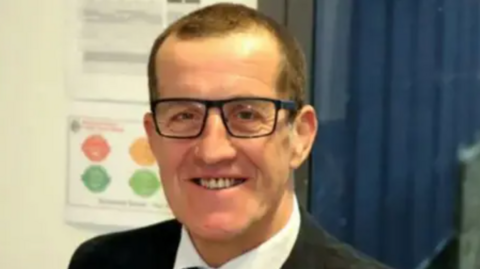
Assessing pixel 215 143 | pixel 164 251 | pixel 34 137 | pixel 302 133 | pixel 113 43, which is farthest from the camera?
pixel 34 137

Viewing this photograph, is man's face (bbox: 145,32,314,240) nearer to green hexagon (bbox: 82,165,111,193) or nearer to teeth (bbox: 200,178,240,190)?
teeth (bbox: 200,178,240,190)

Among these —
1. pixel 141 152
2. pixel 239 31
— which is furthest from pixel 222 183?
pixel 141 152

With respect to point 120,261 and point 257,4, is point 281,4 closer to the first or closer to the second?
point 257,4

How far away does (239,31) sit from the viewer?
4.52ft

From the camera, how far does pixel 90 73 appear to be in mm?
2066

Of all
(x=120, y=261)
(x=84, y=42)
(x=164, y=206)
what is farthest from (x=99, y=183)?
(x=120, y=261)

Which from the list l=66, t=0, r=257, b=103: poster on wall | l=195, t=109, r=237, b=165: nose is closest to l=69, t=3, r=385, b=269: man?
l=195, t=109, r=237, b=165: nose

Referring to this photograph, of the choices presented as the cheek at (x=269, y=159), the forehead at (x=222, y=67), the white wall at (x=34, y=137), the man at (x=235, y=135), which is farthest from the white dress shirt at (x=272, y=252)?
the white wall at (x=34, y=137)

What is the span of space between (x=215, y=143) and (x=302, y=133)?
172 mm

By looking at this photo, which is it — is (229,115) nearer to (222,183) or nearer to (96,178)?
(222,183)

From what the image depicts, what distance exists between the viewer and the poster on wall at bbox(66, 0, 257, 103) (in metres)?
2.00

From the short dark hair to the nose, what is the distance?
0.12m

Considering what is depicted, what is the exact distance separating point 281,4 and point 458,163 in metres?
0.47

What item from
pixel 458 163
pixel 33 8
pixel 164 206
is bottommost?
pixel 164 206
